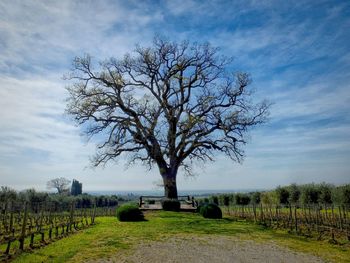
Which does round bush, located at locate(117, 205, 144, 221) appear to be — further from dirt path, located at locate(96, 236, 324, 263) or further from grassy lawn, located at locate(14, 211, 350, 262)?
dirt path, located at locate(96, 236, 324, 263)

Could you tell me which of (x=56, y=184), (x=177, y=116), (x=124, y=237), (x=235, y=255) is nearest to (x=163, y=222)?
(x=124, y=237)

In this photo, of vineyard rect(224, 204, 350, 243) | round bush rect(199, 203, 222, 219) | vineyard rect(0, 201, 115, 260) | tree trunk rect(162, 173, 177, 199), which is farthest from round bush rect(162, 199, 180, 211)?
vineyard rect(224, 204, 350, 243)

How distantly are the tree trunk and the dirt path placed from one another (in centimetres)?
1612

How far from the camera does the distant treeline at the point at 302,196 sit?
38312 mm

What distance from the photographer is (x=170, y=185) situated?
31.8 meters

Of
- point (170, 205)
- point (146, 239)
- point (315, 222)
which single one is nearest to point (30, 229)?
point (146, 239)

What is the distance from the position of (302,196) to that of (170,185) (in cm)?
2353

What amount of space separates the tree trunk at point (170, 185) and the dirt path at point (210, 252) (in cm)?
1612

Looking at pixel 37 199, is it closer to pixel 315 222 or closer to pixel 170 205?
pixel 170 205

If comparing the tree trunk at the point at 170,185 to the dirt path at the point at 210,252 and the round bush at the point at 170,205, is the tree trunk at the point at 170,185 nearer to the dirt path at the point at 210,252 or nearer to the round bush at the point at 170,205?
the round bush at the point at 170,205

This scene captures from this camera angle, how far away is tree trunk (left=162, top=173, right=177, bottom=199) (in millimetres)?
31828

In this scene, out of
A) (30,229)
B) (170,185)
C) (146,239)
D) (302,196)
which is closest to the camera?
(146,239)

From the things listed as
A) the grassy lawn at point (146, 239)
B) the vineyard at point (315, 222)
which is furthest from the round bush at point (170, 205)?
the grassy lawn at point (146, 239)

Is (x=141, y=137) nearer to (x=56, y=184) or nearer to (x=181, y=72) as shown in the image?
(x=181, y=72)
